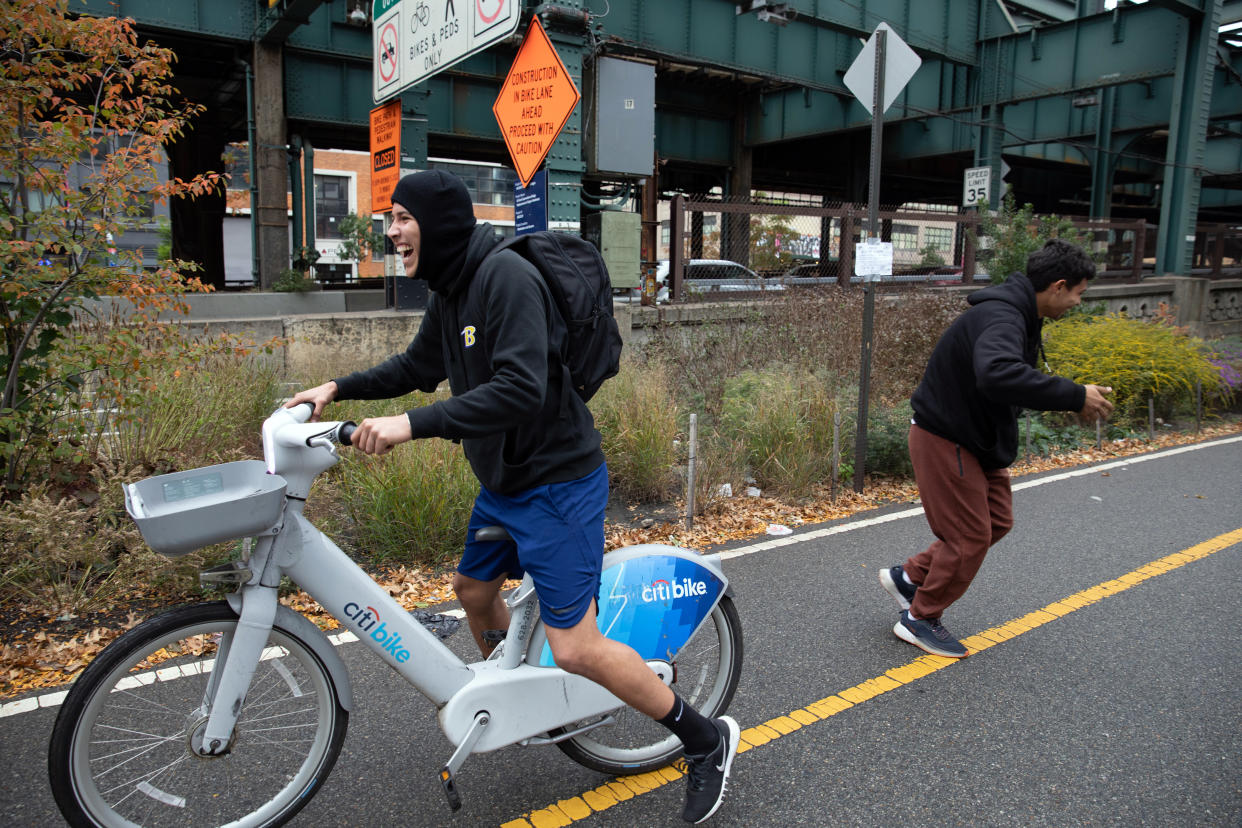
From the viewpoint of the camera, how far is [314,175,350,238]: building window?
48.9 meters

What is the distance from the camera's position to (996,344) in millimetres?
3598

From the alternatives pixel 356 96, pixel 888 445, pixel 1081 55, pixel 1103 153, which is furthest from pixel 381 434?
pixel 1103 153

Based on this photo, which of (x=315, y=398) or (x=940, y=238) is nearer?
(x=315, y=398)

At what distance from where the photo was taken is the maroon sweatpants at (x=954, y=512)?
3.89 m

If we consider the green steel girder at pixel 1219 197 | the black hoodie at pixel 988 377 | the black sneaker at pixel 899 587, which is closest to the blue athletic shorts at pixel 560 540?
the black hoodie at pixel 988 377

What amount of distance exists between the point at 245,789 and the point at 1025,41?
24.2 meters

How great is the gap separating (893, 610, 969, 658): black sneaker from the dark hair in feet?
5.53

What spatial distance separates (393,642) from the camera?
246 cm

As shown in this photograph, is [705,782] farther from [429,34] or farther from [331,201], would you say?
[331,201]

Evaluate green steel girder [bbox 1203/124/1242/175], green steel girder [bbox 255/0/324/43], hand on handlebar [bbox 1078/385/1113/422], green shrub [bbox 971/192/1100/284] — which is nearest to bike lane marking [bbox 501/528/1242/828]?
hand on handlebar [bbox 1078/385/1113/422]

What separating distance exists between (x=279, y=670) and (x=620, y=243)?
9560 mm

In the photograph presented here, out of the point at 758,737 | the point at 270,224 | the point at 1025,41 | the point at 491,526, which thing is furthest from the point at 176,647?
the point at 1025,41

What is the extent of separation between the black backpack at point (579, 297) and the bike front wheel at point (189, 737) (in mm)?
1129

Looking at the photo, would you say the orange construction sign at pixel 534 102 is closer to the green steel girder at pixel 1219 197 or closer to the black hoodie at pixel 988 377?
the black hoodie at pixel 988 377
